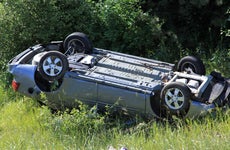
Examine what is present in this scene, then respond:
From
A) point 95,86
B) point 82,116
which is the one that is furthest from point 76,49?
point 82,116

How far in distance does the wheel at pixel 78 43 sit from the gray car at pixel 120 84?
284 mm

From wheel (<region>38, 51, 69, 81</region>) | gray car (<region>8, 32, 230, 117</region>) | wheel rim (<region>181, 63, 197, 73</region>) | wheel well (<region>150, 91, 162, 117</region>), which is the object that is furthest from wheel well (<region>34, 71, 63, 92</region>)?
wheel rim (<region>181, 63, 197, 73</region>)

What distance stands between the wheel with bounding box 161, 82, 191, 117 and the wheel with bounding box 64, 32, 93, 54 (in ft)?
6.53

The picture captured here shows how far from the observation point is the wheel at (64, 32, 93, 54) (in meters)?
Result: 8.16

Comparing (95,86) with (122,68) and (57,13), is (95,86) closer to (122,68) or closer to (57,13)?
(122,68)

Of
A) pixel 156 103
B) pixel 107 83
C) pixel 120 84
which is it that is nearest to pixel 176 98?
pixel 156 103

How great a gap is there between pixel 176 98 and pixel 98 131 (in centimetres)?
127

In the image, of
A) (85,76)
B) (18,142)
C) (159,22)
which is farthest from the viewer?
(159,22)

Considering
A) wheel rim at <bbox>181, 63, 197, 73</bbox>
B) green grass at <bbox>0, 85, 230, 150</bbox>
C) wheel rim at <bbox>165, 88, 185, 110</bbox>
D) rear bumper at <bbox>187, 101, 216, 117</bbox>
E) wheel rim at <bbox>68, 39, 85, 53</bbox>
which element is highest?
wheel rim at <bbox>68, 39, 85, 53</bbox>

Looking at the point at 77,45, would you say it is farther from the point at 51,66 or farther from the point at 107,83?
the point at 107,83

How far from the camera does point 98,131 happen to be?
6562 millimetres

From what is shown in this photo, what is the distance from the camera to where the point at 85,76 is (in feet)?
23.3

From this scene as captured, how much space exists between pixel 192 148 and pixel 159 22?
5764 mm

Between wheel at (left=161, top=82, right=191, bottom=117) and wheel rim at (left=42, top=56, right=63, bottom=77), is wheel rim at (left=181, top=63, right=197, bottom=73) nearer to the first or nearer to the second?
wheel at (left=161, top=82, right=191, bottom=117)
